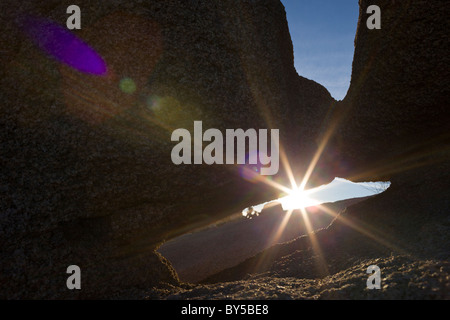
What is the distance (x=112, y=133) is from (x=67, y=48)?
4.13ft

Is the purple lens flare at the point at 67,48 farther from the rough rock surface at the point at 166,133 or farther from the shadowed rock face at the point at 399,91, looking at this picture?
the shadowed rock face at the point at 399,91

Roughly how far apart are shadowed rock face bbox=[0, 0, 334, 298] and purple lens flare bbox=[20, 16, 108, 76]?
8cm

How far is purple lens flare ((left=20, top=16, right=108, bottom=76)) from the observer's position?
140 inches

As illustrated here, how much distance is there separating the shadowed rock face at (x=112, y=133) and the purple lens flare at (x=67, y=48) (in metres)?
0.08

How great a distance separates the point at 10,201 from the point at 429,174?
658 centimetres

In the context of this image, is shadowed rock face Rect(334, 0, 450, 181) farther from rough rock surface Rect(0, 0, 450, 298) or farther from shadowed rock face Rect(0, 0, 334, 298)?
shadowed rock face Rect(0, 0, 334, 298)

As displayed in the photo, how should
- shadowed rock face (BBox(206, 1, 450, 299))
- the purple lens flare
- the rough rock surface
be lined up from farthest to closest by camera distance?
shadowed rock face (BBox(206, 1, 450, 299))
the purple lens flare
the rough rock surface

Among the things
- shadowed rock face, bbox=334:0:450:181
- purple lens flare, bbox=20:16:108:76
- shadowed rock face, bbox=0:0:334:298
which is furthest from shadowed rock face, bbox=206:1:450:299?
purple lens flare, bbox=20:16:108:76

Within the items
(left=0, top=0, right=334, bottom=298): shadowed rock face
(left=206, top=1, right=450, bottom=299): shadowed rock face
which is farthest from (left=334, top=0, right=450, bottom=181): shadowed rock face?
(left=0, top=0, right=334, bottom=298): shadowed rock face

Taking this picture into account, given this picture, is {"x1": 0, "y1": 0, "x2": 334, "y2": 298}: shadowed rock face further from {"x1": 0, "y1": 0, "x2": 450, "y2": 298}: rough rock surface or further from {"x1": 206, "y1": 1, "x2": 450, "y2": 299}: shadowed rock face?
{"x1": 206, "y1": 1, "x2": 450, "y2": 299}: shadowed rock face

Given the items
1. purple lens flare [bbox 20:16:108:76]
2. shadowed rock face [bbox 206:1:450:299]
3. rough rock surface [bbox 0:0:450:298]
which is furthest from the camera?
shadowed rock face [bbox 206:1:450:299]

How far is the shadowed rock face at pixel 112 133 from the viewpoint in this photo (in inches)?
131

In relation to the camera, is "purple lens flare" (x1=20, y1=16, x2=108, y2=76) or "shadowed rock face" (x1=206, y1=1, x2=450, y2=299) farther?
"shadowed rock face" (x1=206, y1=1, x2=450, y2=299)
